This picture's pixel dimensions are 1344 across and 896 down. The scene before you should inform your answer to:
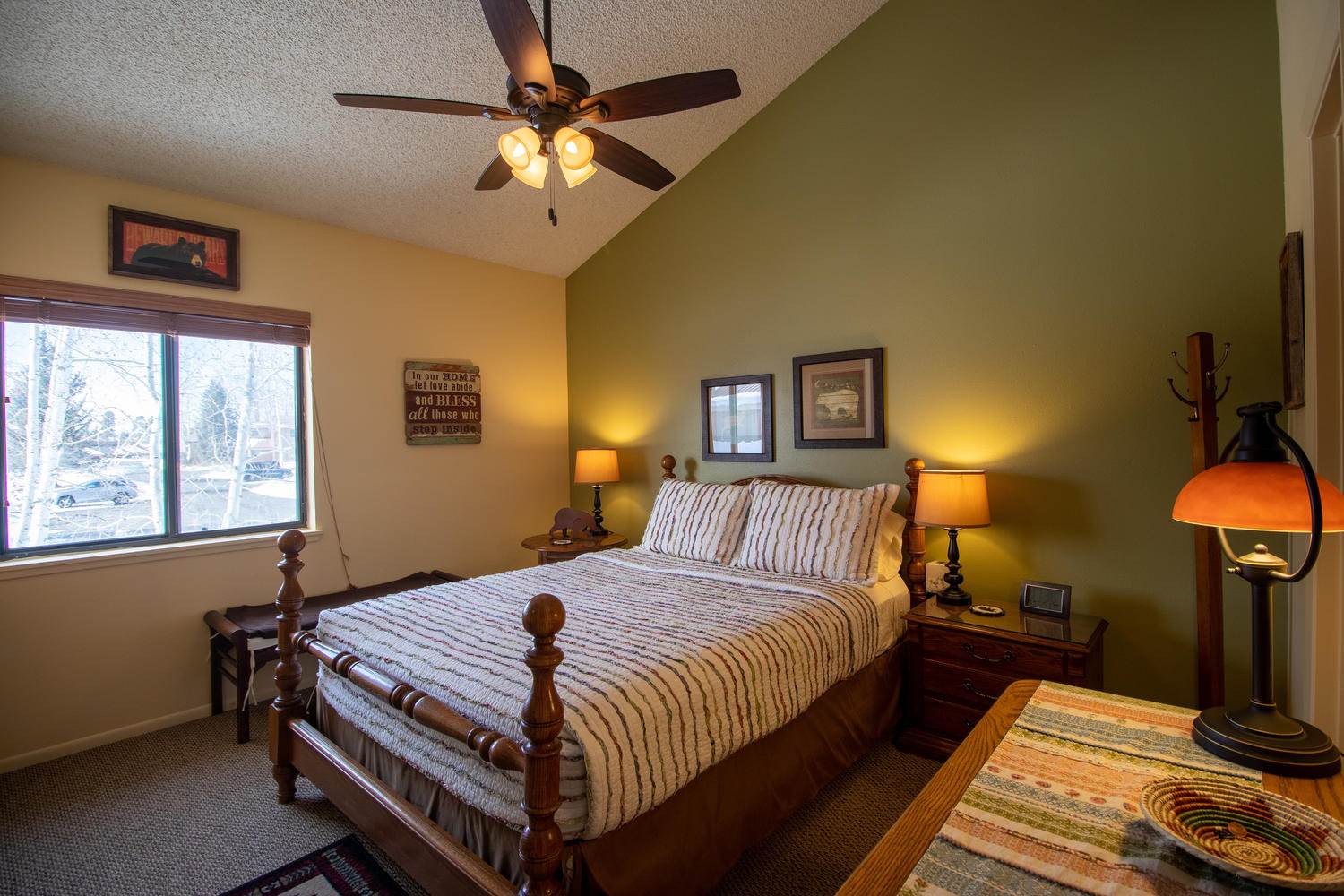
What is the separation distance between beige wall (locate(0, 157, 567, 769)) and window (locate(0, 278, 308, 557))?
151 millimetres

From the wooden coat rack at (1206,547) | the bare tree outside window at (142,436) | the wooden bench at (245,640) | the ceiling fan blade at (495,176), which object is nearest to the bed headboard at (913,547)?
the wooden coat rack at (1206,547)

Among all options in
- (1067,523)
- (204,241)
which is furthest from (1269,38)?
(204,241)

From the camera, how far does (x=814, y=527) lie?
112 inches

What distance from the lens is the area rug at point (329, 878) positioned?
1.88m

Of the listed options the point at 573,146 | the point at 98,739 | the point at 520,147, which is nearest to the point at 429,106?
the point at 520,147

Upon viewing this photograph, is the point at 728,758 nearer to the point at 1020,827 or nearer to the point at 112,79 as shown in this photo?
the point at 1020,827

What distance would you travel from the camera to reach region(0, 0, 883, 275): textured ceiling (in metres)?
2.22

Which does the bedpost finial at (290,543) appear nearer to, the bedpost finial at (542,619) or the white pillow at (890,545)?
the bedpost finial at (542,619)

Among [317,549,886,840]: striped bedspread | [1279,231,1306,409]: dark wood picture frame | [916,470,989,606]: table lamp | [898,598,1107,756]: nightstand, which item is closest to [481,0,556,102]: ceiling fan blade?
[317,549,886,840]: striped bedspread

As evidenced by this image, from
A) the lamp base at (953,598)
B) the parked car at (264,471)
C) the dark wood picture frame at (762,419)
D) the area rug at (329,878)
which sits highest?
the dark wood picture frame at (762,419)

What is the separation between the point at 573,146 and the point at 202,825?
8.81 feet

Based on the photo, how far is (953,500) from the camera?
255 cm

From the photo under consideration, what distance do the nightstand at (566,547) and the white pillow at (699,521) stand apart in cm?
51

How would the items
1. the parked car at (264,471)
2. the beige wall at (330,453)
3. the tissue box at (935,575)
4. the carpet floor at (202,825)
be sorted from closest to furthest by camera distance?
the carpet floor at (202,825), the beige wall at (330,453), the tissue box at (935,575), the parked car at (264,471)
